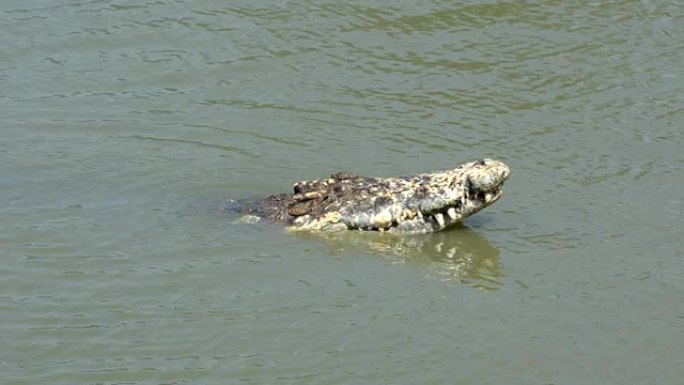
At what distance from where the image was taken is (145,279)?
730cm

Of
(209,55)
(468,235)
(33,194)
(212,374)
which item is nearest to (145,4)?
(209,55)

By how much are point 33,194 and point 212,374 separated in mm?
3077

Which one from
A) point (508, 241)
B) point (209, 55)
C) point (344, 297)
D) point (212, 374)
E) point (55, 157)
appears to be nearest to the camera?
point (212, 374)

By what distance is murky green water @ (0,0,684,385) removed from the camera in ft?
21.4

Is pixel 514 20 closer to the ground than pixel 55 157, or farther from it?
farther from it

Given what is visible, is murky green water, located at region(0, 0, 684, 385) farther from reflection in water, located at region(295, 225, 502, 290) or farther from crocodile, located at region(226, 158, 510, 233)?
crocodile, located at region(226, 158, 510, 233)

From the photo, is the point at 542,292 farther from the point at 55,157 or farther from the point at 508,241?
the point at 55,157

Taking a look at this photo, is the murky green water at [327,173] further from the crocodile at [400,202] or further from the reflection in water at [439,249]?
the crocodile at [400,202]

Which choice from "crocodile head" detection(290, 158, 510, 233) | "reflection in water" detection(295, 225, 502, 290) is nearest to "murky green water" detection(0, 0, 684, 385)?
"reflection in water" detection(295, 225, 502, 290)

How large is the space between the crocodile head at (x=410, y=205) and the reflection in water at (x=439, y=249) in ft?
0.23

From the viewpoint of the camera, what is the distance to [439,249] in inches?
317

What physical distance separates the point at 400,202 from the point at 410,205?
64 millimetres

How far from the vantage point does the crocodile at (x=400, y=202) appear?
26.9ft

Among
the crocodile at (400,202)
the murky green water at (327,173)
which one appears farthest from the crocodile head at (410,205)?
the murky green water at (327,173)
